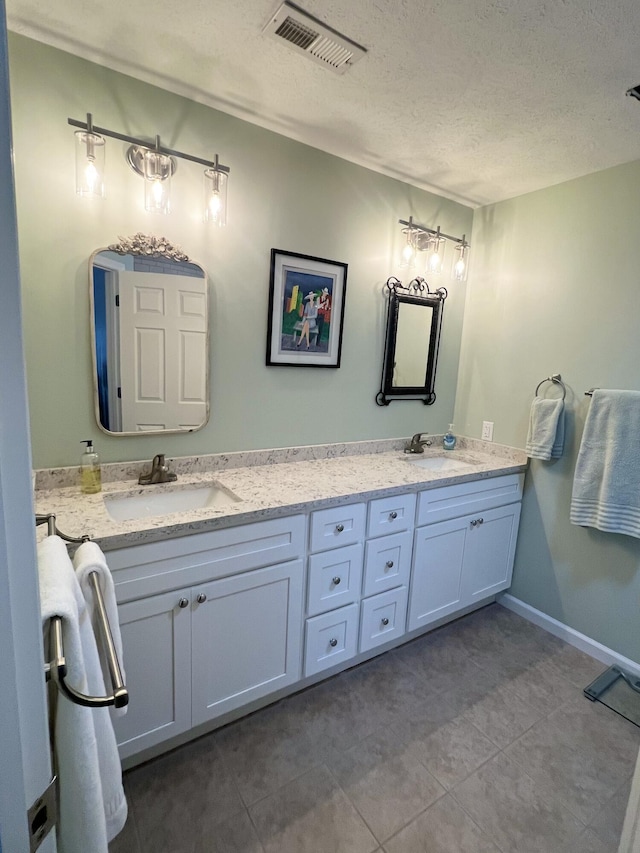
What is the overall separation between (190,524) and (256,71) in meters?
1.64

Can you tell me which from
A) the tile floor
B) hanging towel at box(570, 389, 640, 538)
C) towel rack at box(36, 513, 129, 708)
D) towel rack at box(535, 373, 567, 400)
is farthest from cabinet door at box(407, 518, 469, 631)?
towel rack at box(36, 513, 129, 708)

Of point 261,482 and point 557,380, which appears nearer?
point 261,482

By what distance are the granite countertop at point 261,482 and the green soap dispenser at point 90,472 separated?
3cm

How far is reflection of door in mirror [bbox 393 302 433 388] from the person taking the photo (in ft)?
8.23

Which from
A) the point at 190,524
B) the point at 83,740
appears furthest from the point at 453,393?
the point at 83,740

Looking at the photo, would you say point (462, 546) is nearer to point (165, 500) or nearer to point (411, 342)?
point (411, 342)

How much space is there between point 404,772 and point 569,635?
4.34 feet

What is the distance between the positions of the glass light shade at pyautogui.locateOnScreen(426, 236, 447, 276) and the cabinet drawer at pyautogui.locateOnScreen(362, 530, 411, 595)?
154cm

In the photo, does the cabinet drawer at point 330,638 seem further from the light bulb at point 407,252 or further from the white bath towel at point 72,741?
the light bulb at point 407,252

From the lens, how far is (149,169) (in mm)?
1590

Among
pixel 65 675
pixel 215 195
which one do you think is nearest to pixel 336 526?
pixel 65 675

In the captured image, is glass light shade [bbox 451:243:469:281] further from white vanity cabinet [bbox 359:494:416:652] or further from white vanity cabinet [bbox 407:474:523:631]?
white vanity cabinet [bbox 359:494:416:652]

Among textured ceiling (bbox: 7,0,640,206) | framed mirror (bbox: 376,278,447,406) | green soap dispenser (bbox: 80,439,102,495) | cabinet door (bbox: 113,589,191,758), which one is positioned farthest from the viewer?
framed mirror (bbox: 376,278,447,406)

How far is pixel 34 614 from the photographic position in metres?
0.46
